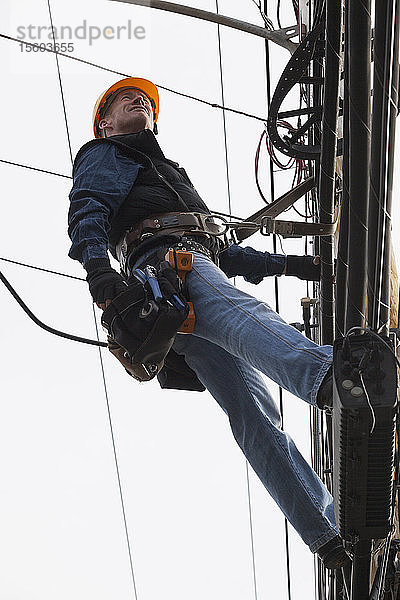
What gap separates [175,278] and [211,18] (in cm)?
291

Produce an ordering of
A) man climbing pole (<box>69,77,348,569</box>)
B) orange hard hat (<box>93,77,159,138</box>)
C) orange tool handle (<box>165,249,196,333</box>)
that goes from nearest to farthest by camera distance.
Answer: man climbing pole (<box>69,77,348,569</box>) < orange tool handle (<box>165,249,196,333</box>) < orange hard hat (<box>93,77,159,138</box>)

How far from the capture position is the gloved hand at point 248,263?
3740 mm

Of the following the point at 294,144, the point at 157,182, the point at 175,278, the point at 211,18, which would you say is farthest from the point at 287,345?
the point at 211,18

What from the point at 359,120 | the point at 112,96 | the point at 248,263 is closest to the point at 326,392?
the point at 359,120

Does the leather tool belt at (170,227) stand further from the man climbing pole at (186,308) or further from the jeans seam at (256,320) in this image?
the jeans seam at (256,320)

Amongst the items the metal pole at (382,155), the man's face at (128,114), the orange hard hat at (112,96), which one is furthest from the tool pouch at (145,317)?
the orange hard hat at (112,96)

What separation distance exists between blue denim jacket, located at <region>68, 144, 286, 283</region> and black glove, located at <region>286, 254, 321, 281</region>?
0.84m

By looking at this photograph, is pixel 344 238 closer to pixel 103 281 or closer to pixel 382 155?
pixel 382 155

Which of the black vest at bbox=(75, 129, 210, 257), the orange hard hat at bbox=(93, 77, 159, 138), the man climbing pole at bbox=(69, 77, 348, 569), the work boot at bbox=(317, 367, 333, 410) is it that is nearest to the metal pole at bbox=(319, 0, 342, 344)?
the man climbing pole at bbox=(69, 77, 348, 569)

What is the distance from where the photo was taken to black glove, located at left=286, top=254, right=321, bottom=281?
3.84 m

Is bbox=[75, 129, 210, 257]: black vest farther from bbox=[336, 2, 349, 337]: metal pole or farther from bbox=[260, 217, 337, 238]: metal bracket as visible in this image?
bbox=[336, 2, 349, 337]: metal pole

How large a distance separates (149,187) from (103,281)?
552 millimetres

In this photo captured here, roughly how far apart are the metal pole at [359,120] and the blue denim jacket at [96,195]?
3.08ft

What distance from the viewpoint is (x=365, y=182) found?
2.30m
